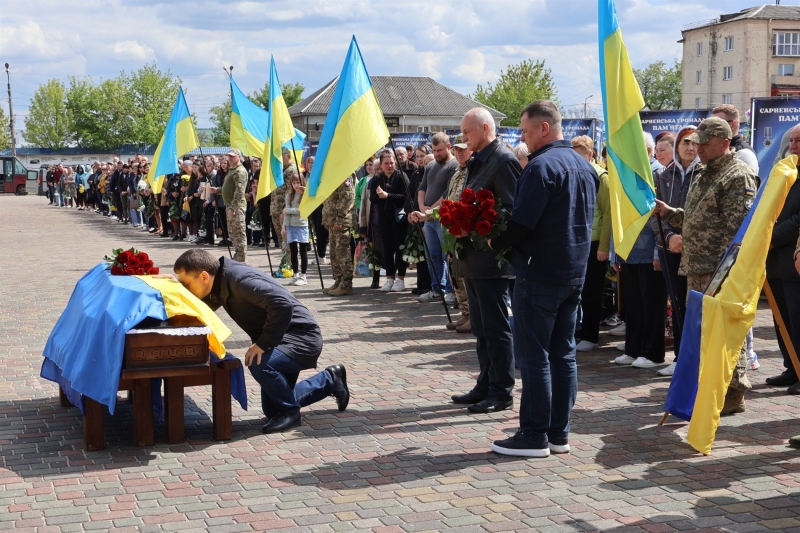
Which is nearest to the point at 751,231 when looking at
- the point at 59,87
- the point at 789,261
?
the point at 789,261

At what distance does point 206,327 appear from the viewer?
647cm

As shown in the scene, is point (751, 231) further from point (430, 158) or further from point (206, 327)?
point (430, 158)

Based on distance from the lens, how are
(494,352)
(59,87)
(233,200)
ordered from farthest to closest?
1. (59,87)
2. (233,200)
3. (494,352)

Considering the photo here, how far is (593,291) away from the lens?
9867 millimetres

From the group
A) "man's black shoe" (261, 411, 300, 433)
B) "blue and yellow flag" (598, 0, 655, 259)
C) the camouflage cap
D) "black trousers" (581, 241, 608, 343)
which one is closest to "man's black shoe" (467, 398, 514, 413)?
"man's black shoe" (261, 411, 300, 433)

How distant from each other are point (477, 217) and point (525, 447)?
5.04 feet

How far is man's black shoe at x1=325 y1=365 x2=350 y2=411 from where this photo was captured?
7512mm

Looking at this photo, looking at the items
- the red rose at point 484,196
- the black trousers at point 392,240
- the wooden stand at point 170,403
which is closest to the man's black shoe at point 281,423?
the wooden stand at point 170,403

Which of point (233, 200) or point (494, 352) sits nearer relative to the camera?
point (494, 352)

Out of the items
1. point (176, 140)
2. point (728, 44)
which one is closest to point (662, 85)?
point (728, 44)

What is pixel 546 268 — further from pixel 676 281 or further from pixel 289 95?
pixel 289 95

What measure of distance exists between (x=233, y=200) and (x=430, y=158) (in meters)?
4.27

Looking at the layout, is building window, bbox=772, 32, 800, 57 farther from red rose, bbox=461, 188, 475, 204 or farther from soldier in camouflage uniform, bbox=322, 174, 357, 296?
red rose, bbox=461, 188, 475, 204

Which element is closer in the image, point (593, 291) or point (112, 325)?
point (112, 325)
